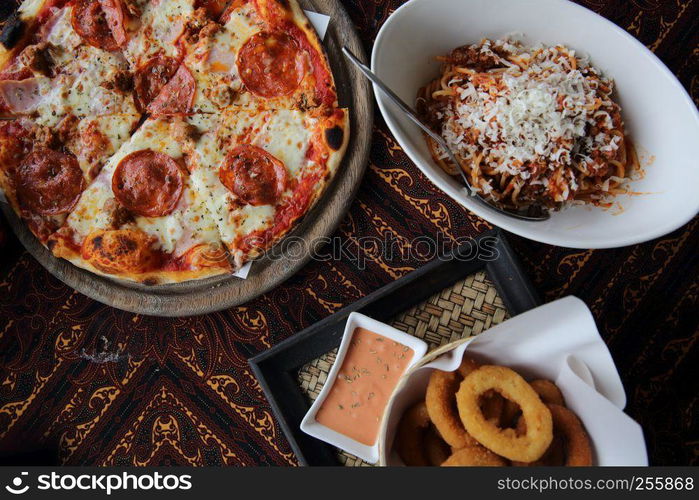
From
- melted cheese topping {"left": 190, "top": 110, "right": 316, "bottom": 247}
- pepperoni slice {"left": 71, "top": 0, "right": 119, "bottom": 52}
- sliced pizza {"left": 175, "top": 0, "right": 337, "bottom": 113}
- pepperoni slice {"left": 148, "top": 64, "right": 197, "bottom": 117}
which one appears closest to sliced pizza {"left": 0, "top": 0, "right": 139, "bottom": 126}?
pepperoni slice {"left": 71, "top": 0, "right": 119, "bottom": 52}

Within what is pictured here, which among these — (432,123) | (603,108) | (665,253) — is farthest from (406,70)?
(665,253)

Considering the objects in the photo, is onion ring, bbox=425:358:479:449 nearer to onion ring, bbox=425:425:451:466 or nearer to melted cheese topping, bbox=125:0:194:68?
onion ring, bbox=425:425:451:466

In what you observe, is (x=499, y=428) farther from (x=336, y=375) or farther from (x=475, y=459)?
(x=336, y=375)

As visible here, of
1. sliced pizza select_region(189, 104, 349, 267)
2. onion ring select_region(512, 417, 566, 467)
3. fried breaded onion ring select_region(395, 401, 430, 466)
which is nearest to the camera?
onion ring select_region(512, 417, 566, 467)

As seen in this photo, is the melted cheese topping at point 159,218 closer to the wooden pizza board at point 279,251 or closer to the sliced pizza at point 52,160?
the sliced pizza at point 52,160

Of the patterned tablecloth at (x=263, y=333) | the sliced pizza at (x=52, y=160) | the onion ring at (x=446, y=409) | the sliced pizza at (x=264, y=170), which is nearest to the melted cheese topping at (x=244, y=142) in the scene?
the sliced pizza at (x=264, y=170)

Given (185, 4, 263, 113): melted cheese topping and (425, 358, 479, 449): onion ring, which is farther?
(185, 4, 263, 113): melted cheese topping

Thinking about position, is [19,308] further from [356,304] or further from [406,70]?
[406,70]

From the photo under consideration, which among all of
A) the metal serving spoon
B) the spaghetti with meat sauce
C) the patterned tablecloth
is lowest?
the patterned tablecloth
